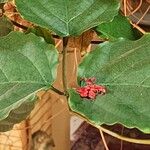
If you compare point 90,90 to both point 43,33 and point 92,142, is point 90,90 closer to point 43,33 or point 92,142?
point 43,33

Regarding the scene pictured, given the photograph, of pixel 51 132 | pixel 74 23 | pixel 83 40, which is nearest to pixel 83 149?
pixel 51 132

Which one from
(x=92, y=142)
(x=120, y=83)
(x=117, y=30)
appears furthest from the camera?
(x=92, y=142)

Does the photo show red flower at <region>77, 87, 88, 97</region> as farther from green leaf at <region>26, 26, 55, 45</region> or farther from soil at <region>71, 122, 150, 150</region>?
soil at <region>71, 122, 150, 150</region>

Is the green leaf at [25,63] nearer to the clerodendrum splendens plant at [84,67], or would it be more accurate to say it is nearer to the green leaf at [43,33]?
the clerodendrum splendens plant at [84,67]

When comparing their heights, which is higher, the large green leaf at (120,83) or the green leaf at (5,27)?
the green leaf at (5,27)

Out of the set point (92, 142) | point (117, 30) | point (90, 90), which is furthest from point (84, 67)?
point (92, 142)

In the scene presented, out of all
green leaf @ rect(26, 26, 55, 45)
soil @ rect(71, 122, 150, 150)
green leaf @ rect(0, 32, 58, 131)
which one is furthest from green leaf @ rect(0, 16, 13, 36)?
soil @ rect(71, 122, 150, 150)

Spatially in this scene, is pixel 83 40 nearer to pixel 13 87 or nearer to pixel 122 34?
pixel 122 34

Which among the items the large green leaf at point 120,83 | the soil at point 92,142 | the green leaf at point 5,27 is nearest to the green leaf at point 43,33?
the green leaf at point 5,27
